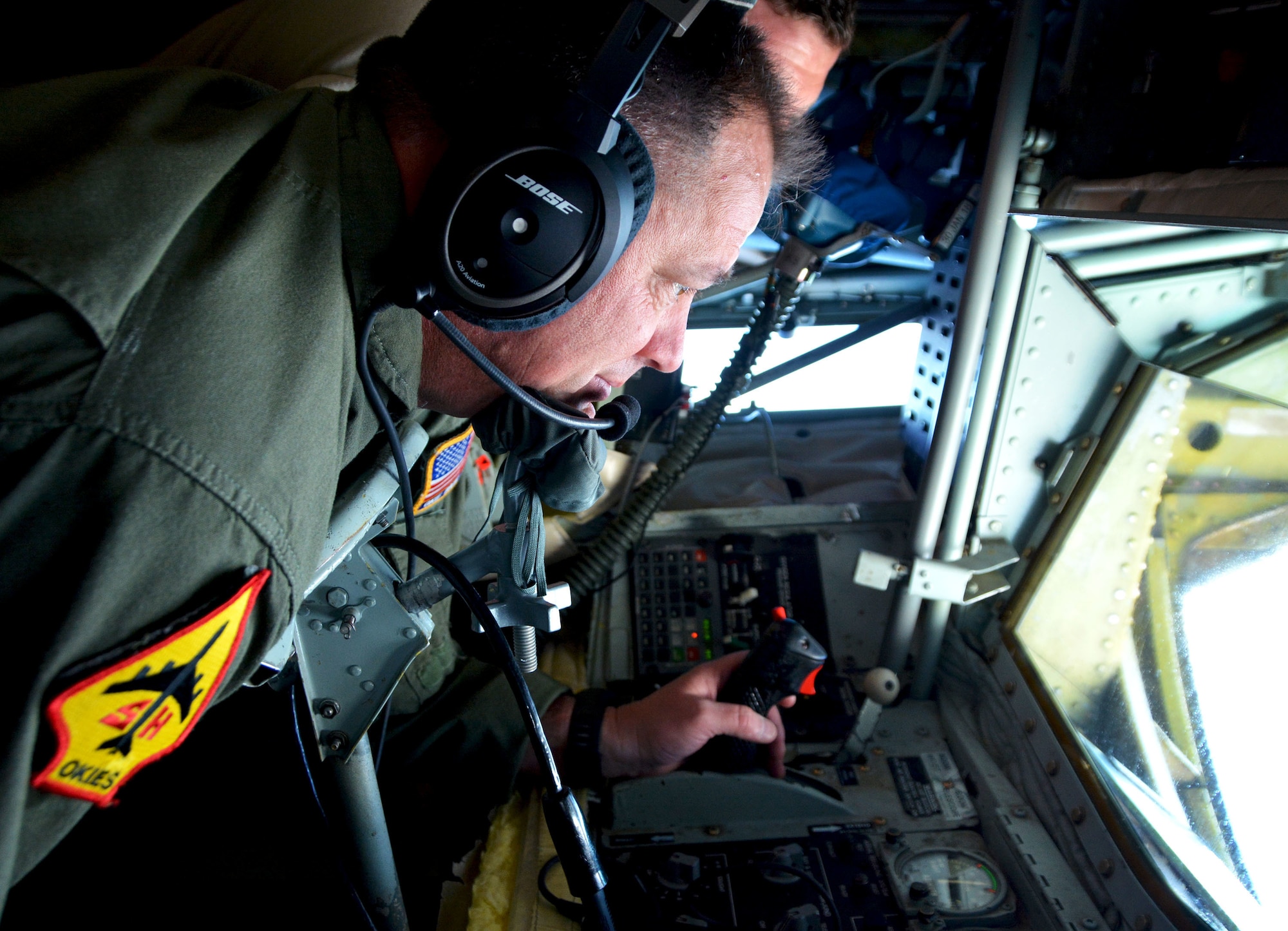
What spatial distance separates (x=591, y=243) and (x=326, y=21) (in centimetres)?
100

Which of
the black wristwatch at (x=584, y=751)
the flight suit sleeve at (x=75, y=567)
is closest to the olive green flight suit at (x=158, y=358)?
the flight suit sleeve at (x=75, y=567)

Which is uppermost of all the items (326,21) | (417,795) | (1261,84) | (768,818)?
(326,21)

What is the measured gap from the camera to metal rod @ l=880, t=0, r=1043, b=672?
3.13ft

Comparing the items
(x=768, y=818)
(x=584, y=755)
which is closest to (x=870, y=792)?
(x=768, y=818)

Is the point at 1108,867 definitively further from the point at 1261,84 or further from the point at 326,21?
the point at 326,21

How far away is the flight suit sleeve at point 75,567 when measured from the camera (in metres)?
0.44

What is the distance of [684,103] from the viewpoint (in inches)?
25.9

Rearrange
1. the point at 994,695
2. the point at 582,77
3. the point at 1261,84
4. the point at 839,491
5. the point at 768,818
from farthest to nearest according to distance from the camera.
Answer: the point at 839,491 < the point at 994,695 < the point at 768,818 < the point at 1261,84 < the point at 582,77

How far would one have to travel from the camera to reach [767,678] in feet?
3.61

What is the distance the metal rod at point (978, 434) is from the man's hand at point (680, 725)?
283 mm

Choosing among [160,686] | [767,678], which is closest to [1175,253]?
[767,678]

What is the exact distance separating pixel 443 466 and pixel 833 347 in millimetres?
1132

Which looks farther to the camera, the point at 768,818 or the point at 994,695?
the point at 994,695

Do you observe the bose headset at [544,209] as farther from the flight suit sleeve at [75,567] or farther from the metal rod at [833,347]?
the metal rod at [833,347]
